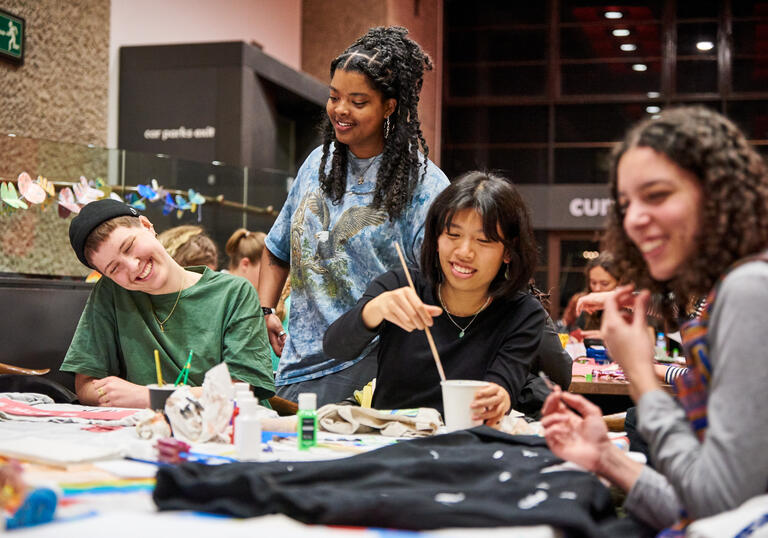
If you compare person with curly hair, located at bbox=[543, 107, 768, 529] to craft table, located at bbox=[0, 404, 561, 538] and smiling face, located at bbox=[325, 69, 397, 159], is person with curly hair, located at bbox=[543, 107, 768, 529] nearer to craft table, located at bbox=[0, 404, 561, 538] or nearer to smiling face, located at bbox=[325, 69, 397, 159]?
craft table, located at bbox=[0, 404, 561, 538]

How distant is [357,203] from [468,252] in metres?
0.60

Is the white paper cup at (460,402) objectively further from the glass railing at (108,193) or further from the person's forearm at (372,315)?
the glass railing at (108,193)

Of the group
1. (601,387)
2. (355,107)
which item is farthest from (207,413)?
(601,387)

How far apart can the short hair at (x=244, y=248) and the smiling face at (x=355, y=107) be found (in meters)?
2.60

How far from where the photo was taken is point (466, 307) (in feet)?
7.62

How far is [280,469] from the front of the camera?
1402 mm

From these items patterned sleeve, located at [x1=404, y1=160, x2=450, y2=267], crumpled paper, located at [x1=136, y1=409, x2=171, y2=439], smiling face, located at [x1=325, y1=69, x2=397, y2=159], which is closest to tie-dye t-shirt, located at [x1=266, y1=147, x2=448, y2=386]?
patterned sleeve, located at [x1=404, y1=160, x2=450, y2=267]

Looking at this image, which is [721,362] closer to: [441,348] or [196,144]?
[441,348]

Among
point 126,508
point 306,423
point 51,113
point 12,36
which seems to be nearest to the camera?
point 126,508

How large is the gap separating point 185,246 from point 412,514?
3.46m

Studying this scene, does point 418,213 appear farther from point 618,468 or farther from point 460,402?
point 618,468

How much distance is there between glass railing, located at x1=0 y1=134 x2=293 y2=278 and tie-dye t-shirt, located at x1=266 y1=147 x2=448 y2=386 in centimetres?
247

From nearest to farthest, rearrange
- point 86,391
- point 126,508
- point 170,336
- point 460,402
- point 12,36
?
1. point 126,508
2. point 460,402
3. point 86,391
4. point 170,336
5. point 12,36

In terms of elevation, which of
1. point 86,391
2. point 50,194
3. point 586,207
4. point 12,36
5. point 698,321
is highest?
point 12,36
